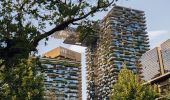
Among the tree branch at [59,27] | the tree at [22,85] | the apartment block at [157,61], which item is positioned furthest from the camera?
the apartment block at [157,61]

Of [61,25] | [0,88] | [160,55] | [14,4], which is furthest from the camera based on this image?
[160,55]

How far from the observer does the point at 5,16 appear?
1683 cm

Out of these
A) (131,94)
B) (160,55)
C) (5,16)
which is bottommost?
(131,94)

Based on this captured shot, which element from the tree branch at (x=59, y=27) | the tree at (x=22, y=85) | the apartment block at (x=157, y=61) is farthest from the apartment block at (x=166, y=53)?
the tree branch at (x=59, y=27)

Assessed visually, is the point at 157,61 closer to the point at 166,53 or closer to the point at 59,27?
the point at 166,53

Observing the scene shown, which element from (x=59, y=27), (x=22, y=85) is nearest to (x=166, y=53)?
(x=22, y=85)

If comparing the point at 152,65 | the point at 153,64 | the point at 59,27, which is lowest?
the point at 59,27

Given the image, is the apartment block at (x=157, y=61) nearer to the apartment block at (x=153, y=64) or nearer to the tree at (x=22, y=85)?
the apartment block at (x=153, y=64)

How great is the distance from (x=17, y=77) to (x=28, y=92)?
6.07ft

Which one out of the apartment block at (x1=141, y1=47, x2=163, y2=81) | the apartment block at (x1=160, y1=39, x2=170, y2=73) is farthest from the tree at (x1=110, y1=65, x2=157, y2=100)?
the apartment block at (x1=141, y1=47, x2=163, y2=81)

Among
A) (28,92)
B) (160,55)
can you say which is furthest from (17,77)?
(160,55)

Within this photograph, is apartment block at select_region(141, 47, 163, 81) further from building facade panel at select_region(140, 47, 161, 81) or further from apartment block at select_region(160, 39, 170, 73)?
apartment block at select_region(160, 39, 170, 73)

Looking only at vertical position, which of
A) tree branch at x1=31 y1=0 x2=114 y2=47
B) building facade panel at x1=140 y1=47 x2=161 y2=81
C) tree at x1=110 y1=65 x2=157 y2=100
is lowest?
tree at x1=110 y1=65 x2=157 y2=100

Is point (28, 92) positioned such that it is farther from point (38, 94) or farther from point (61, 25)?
point (61, 25)
